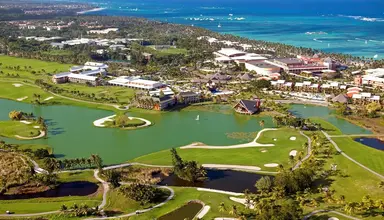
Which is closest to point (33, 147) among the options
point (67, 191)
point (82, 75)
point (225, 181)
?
point (67, 191)

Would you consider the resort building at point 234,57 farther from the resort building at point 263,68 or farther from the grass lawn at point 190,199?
the grass lawn at point 190,199

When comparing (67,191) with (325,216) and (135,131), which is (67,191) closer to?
(135,131)

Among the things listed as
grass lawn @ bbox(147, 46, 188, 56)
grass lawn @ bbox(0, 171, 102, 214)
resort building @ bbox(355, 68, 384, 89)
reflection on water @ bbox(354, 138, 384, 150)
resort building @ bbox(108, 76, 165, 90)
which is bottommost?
grass lawn @ bbox(0, 171, 102, 214)

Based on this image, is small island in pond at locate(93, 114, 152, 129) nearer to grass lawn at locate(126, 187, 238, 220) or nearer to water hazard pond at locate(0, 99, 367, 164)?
water hazard pond at locate(0, 99, 367, 164)

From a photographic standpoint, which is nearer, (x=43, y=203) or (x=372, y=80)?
(x=43, y=203)

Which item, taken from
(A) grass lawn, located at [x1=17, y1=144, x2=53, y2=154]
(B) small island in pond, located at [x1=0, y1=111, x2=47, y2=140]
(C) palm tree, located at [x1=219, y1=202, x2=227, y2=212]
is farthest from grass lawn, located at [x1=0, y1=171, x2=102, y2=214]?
(B) small island in pond, located at [x1=0, y1=111, x2=47, y2=140]

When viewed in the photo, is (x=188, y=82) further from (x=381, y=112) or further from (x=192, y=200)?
(x=192, y=200)

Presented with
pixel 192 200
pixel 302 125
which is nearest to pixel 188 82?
pixel 302 125
